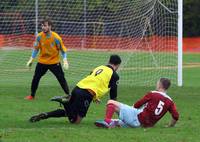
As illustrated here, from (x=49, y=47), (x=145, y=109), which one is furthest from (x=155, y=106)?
(x=49, y=47)

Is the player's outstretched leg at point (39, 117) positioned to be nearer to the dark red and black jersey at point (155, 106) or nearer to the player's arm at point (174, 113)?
the dark red and black jersey at point (155, 106)

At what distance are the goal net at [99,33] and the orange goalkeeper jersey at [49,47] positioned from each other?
510 centimetres

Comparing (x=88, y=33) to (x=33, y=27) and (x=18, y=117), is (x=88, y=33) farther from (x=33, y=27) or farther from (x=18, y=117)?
(x=18, y=117)

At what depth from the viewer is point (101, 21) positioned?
24938 mm

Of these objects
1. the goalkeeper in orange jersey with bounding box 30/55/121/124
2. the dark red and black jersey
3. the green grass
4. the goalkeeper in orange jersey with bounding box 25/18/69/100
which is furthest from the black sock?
the goalkeeper in orange jersey with bounding box 25/18/69/100

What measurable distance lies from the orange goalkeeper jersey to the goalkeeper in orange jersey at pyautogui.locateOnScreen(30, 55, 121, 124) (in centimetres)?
422

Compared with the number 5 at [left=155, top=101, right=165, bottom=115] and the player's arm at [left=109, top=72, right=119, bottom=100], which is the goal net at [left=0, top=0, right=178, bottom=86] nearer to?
the player's arm at [left=109, top=72, right=119, bottom=100]

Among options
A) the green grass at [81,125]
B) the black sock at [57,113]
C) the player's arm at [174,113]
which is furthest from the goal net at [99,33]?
the player's arm at [174,113]

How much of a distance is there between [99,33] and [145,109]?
17.7m

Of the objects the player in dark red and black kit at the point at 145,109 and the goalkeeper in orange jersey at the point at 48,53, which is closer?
the player in dark red and black kit at the point at 145,109

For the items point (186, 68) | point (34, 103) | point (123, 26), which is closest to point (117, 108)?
point (34, 103)

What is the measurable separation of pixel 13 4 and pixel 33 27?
2083mm

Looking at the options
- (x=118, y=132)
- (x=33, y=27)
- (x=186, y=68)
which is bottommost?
(x=186, y=68)

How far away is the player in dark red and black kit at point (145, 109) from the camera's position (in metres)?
10.5
